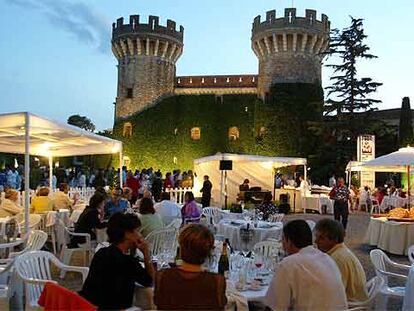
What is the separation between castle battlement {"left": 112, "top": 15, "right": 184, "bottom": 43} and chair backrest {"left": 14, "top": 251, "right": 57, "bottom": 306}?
27609mm

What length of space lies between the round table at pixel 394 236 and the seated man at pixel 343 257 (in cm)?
667

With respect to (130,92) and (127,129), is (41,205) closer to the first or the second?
(127,129)

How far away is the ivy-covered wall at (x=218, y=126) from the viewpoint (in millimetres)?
28000

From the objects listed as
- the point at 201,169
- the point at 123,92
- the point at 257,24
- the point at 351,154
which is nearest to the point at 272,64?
the point at 257,24

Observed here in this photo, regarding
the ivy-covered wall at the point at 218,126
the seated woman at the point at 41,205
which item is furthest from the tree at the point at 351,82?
the seated woman at the point at 41,205

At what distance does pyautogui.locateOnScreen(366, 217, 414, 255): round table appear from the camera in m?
9.67

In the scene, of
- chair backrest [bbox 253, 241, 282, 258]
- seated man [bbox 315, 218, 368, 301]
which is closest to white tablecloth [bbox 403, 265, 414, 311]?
seated man [bbox 315, 218, 368, 301]

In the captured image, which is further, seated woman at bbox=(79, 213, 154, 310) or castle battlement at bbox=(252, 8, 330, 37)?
castle battlement at bbox=(252, 8, 330, 37)

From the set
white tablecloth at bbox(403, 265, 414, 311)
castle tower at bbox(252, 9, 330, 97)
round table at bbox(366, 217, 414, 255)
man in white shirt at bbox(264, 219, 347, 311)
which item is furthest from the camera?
castle tower at bbox(252, 9, 330, 97)

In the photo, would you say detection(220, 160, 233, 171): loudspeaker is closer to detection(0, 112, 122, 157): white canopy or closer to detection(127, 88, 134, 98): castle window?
detection(0, 112, 122, 157): white canopy

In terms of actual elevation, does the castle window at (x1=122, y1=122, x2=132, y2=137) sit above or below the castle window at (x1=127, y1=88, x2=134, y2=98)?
below

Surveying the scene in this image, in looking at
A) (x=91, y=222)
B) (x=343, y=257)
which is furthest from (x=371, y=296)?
(x=91, y=222)

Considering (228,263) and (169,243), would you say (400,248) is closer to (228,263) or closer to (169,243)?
(169,243)

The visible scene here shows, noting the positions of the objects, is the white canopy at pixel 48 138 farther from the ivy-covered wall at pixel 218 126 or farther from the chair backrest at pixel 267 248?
the ivy-covered wall at pixel 218 126
